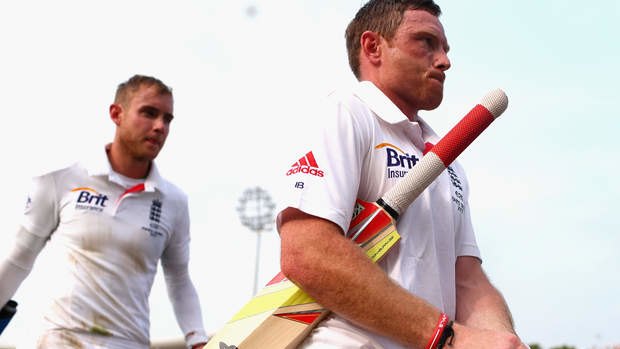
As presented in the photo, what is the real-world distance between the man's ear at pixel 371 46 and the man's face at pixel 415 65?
0.04 meters

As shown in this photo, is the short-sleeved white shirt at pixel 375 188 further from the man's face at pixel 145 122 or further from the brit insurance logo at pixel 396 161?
the man's face at pixel 145 122

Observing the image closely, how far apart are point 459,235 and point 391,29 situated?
92 cm

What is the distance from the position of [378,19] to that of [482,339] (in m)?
1.55

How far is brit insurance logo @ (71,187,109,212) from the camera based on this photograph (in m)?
6.62

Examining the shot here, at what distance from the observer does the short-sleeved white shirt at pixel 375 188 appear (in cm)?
301

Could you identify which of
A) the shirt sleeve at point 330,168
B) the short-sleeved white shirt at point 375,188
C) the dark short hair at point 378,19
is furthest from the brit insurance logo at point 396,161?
the dark short hair at point 378,19

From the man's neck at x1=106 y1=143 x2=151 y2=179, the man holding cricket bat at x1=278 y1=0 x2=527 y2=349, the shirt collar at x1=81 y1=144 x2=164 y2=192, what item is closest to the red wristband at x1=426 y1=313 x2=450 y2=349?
the man holding cricket bat at x1=278 y1=0 x2=527 y2=349

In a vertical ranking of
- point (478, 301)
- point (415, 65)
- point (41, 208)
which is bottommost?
point (41, 208)

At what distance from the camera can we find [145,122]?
703 cm

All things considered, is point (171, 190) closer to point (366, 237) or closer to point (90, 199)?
point (90, 199)

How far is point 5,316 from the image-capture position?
6.21m

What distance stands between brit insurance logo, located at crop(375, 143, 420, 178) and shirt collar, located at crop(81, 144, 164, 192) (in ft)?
13.0

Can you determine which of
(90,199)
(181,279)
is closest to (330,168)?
(90,199)

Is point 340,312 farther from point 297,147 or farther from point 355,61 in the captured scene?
point 355,61
